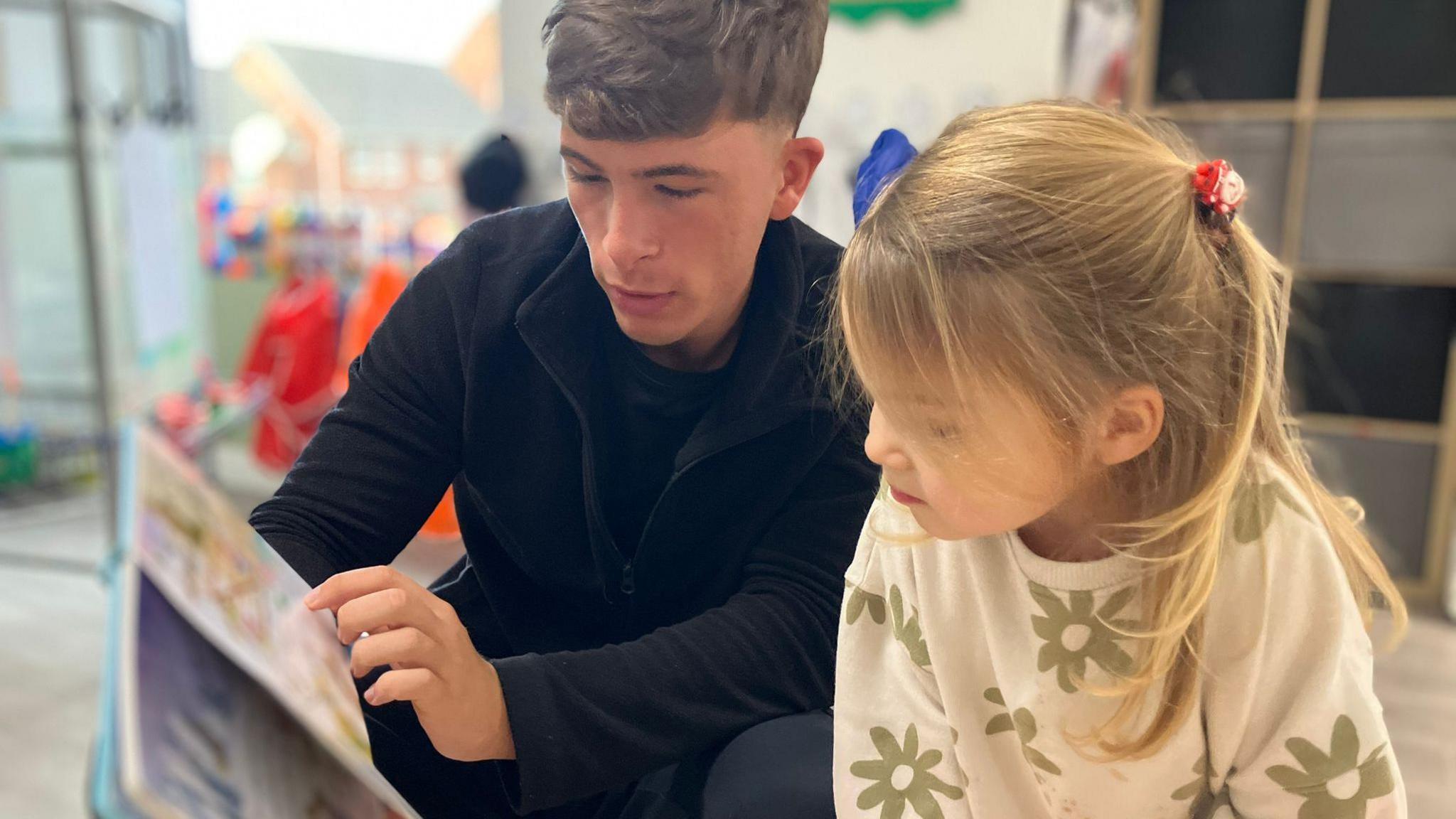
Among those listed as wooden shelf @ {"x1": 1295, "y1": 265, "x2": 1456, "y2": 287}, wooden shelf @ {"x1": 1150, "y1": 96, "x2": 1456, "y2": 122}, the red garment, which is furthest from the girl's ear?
wooden shelf @ {"x1": 1295, "y1": 265, "x2": 1456, "y2": 287}

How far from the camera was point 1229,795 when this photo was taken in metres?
0.69

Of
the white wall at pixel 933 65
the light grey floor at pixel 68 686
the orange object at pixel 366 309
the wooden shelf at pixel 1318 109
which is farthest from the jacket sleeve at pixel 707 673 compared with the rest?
the wooden shelf at pixel 1318 109

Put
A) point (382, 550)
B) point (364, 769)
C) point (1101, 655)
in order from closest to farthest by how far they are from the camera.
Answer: point (364, 769) < point (1101, 655) < point (382, 550)

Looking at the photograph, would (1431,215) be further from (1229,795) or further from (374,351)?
(374,351)

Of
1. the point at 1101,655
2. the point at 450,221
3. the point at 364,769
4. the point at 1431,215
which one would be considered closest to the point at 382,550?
the point at 364,769

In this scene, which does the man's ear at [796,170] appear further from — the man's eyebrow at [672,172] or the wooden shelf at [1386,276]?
the wooden shelf at [1386,276]

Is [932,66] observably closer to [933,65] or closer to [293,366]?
[933,65]

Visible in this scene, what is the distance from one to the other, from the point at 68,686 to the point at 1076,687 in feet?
6.37

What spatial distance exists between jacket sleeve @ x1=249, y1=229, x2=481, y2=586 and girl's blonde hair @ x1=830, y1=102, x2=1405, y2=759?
287 mm

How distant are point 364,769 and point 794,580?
0.32 meters

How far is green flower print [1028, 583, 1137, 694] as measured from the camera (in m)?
0.67

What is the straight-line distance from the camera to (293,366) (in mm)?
2504

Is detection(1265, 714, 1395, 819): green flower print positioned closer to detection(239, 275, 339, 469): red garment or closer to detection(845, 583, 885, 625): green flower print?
detection(845, 583, 885, 625): green flower print

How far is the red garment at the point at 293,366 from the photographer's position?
2314mm
